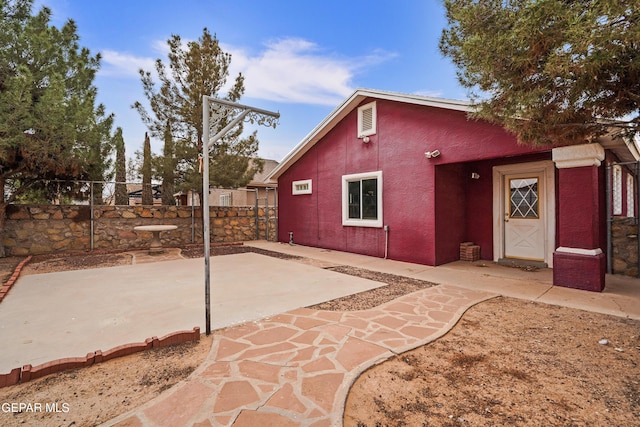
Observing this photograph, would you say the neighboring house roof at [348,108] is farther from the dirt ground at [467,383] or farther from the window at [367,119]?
the dirt ground at [467,383]

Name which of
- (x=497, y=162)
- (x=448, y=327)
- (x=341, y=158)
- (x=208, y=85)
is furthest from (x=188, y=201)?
(x=448, y=327)

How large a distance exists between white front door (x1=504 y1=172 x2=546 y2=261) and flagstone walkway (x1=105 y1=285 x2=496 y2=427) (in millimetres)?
3983

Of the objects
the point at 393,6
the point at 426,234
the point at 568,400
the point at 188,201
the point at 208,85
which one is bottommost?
the point at 568,400

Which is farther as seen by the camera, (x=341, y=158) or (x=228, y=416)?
(x=341, y=158)

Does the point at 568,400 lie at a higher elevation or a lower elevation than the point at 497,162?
lower

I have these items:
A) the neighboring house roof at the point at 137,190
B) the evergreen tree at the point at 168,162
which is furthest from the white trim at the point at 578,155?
the neighboring house roof at the point at 137,190

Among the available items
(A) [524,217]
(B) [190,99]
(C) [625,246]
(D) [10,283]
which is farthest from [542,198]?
(B) [190,99]

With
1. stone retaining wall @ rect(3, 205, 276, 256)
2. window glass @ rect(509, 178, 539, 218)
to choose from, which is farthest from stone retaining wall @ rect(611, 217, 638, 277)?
stone retaining wall @ rect(3, 205, 276, 256)

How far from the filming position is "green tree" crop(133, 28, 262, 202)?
10211 mm

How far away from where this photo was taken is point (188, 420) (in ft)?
6.04

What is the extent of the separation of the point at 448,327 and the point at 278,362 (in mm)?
2008

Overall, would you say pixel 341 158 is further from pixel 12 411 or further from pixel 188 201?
pixel 188 201

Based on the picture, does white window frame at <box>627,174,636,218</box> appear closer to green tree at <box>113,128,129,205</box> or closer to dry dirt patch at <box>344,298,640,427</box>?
dry dirt patch at <box>344,298,640,427</box>

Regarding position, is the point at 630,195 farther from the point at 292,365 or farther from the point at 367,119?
the point at 292,365
